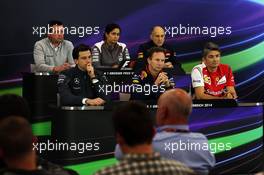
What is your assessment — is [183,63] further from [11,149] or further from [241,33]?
[11,149]

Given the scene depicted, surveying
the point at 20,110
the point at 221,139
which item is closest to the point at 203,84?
the point at 221,139

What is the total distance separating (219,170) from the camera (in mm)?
5945

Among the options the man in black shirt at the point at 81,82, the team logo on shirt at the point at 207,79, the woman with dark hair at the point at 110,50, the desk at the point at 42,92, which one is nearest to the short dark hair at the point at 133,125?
the man in black shirt at the point at 81,82

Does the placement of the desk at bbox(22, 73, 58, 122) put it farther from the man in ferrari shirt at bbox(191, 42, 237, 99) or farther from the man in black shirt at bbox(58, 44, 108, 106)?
the man in ferrari shirt at bbox(191, 42, 237, 99)

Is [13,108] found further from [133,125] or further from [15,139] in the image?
[133,125]

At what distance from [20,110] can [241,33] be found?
708cm

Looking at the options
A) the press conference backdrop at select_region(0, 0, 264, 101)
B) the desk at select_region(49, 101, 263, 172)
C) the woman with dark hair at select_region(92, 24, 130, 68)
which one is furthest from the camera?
the press conference backdrop at select_region(0, 0, 264, 101)

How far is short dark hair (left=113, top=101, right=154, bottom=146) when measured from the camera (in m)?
2.43

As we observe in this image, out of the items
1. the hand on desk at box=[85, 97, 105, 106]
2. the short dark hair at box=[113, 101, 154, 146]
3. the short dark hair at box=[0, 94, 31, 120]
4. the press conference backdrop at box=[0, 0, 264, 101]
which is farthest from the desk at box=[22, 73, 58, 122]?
the short dark hair at box=[113, 101, 154, 146]

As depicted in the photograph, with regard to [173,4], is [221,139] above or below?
below

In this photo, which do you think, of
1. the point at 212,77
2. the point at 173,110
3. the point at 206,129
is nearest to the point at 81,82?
the point at 206,129

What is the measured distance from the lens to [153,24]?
9.34m

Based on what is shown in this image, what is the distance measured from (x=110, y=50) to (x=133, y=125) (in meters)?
5.81

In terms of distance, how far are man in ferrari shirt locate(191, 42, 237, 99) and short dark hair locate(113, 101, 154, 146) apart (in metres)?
4.20
